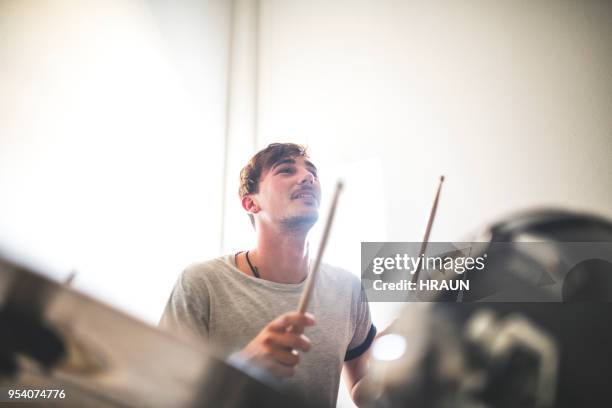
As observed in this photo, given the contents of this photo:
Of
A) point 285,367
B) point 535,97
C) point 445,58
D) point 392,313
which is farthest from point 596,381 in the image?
point 445,58

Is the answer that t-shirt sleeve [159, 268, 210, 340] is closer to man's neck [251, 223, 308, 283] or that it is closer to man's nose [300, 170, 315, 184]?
man's neck [251, 223, 308, 283]

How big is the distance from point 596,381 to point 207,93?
137cm

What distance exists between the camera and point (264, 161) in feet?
3.59

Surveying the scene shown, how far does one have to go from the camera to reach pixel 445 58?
49.4 inches

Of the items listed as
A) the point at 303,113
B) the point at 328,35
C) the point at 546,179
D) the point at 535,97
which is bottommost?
the point at 546,179

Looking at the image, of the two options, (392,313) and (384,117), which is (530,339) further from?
(384,117)

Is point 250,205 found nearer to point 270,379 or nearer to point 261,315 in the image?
point 261,315

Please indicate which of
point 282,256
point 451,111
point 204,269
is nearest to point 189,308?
point 204,269

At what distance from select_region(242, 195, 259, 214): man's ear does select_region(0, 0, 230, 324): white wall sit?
21 cm

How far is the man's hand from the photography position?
0.60m

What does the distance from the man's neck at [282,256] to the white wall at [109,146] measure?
0.28 m

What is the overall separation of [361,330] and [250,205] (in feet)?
1.38

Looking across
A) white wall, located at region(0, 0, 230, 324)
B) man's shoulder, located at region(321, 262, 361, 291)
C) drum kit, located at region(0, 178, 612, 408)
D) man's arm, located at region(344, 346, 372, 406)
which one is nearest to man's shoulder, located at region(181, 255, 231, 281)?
white wall, located at region(0, 0, 230, 324)

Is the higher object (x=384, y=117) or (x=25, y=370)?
(x=384, y=117)
